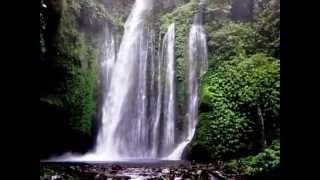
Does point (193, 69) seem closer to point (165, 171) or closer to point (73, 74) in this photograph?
point (73, 74)

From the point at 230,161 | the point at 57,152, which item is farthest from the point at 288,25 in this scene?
the point at 57,152

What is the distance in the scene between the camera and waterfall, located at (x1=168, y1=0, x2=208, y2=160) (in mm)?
15773

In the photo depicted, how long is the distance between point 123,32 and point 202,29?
3760 mm

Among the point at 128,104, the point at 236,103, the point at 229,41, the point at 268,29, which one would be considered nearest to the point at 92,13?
the point at 128,104

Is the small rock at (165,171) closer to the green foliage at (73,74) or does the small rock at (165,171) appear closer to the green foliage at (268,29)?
the green foliage at (73,74)

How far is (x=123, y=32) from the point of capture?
19172 mm

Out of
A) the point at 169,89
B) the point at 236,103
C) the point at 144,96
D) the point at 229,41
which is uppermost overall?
the point at 229,41

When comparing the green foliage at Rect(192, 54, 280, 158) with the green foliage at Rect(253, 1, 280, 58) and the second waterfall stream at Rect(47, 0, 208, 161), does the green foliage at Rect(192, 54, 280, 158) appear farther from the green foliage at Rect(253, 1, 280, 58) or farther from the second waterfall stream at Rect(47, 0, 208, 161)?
the second waterfall stream at Rect(47, 0, 208, 161)

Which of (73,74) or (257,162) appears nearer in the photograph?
(257,162)

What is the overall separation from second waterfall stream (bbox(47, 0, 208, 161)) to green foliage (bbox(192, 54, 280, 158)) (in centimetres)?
132

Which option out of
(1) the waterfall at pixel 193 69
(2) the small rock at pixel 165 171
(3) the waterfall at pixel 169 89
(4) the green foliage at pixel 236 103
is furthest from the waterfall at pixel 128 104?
(2) the small rock at pixel 165 171

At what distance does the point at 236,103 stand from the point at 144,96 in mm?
4294

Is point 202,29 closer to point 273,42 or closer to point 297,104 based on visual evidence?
point 273,42

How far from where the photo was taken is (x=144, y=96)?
17.2 meters
